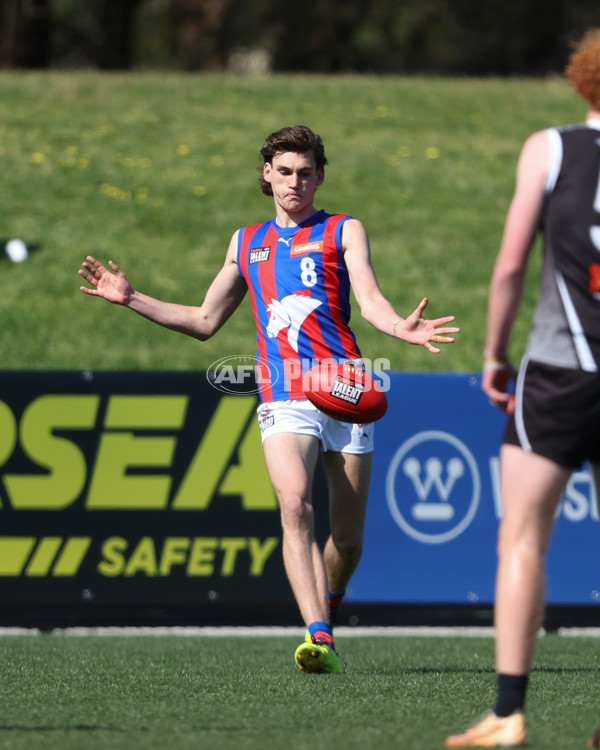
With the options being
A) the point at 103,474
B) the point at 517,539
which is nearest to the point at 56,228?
the point at 103,474

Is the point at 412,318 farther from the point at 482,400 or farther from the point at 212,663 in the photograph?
the point at 482,400

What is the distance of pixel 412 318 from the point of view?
473cm

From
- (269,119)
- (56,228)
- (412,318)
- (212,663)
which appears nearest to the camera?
(412,318)

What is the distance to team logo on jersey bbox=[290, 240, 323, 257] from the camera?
227 inches

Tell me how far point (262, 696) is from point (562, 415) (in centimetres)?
199

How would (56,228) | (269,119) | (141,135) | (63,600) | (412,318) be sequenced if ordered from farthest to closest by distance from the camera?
1. (269,119)
2. (141,135)
3. (56,228)
4. (63,600)
5. (412,318)

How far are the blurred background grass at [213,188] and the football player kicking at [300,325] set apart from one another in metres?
7.00

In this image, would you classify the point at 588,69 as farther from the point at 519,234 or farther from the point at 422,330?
the point at 422,330

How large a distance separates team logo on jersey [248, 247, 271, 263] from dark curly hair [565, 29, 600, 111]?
2426mm

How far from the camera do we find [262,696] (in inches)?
190

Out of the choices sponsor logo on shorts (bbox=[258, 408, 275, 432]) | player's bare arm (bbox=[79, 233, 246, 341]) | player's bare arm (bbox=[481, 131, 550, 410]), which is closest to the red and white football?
sponsor logo on shorts (bbox=[258, 408, 275, 432])

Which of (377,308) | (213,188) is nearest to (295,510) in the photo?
(377,308)

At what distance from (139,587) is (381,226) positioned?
924 cm

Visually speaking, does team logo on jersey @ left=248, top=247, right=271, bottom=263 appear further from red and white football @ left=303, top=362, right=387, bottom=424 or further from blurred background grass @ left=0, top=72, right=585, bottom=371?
blurred background grass @ left=0, top=72, right=585, bottom=371
